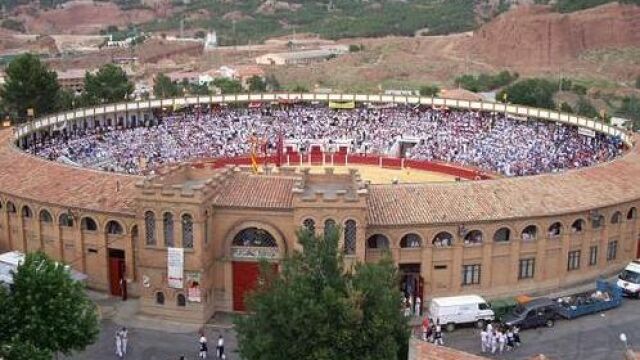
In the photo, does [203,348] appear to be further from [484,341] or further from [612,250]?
[612,250]

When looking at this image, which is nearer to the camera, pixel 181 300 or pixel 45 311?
pixel 45 311

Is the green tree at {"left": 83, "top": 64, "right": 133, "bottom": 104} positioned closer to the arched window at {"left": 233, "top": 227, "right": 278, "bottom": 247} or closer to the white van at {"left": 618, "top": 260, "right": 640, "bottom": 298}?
the arched window at {"left": 233, "top": 227, "right": 278, "bottom": 247}

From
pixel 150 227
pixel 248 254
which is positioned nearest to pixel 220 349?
pixel 248 254

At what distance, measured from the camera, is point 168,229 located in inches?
1853

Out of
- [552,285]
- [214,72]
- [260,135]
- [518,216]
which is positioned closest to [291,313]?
[518,216]

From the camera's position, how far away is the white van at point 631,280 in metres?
51.1

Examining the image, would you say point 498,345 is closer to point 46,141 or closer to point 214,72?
point 46,141

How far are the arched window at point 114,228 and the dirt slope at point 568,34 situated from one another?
142637mm

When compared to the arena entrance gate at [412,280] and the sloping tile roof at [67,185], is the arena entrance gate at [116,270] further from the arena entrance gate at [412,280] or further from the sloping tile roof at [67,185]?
the arena entrance gate at [412,280]

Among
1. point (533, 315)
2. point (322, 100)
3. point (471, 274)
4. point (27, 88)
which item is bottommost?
point (533, 315)

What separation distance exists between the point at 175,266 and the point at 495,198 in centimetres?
1985

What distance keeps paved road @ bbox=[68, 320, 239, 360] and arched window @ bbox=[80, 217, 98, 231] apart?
6926 mm

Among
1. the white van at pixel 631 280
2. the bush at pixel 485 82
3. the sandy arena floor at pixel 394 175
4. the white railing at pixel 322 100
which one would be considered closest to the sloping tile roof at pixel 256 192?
the white van at pixel 631 280

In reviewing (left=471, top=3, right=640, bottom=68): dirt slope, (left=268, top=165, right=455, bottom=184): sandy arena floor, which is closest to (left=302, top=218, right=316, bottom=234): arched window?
(left=268, top=165, right=455, bottom=184): sandy arena floor
